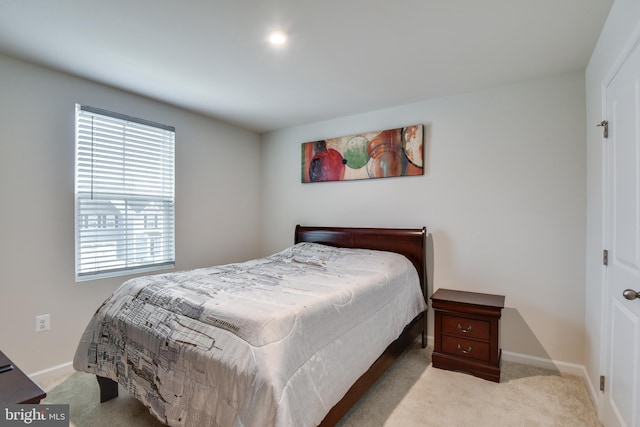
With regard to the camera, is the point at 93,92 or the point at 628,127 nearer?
the point at 628,127

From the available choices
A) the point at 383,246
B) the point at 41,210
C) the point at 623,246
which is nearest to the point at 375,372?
the point at 383,246

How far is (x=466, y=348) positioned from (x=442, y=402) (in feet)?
1.86

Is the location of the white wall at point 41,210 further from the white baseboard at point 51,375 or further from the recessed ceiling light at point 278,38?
the recessed ceiling light at point 278,38

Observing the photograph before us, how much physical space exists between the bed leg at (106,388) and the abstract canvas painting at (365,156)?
2734 mm

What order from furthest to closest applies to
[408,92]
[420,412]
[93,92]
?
[408,92] < [93,92] < [420,412]

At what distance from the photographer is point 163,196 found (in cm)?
324

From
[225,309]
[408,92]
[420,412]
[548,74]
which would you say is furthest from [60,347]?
[548,74]

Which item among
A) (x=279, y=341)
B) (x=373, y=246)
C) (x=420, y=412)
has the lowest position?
(x=420, y=412)

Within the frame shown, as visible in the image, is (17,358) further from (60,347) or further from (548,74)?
(548,74)

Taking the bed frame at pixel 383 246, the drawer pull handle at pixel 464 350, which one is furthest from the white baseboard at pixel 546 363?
the bed frame at pixel 383 246

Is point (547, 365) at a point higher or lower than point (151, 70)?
lower

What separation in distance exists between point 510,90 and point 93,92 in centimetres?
365
